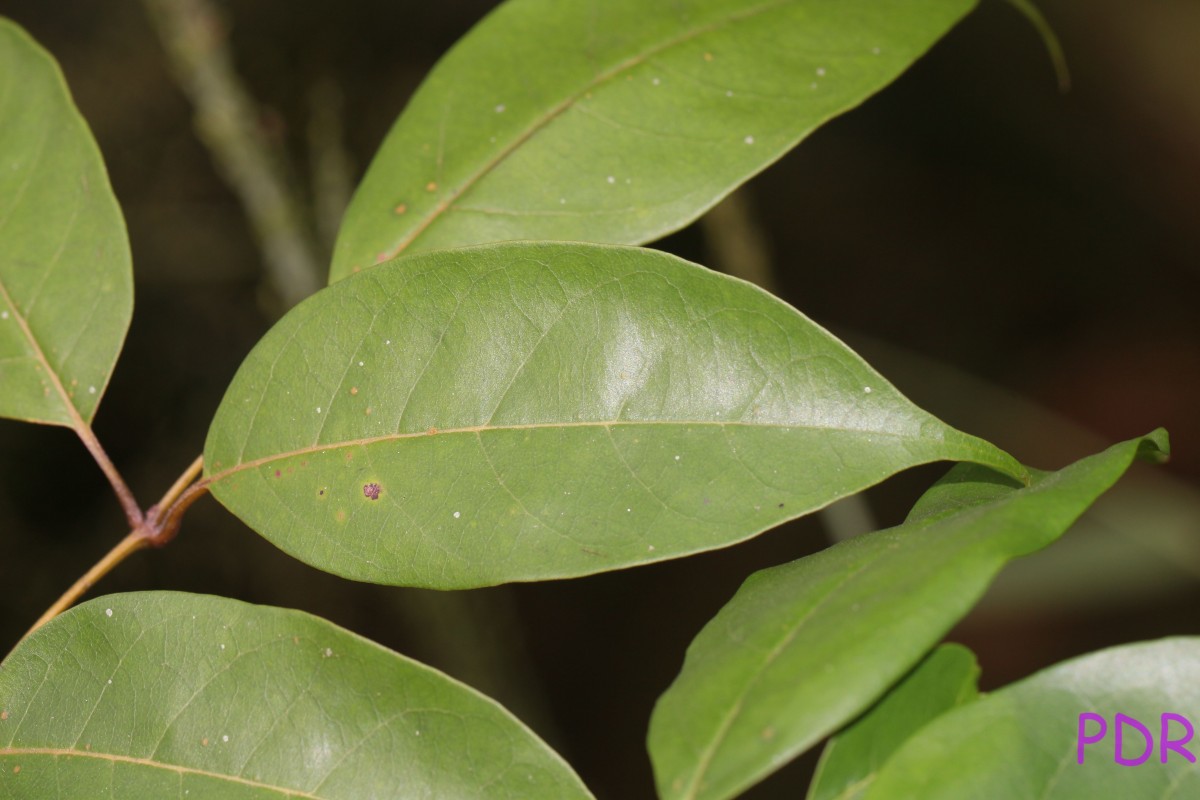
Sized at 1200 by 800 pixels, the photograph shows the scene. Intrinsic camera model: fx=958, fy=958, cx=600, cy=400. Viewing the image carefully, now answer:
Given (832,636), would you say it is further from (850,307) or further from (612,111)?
(850,307)

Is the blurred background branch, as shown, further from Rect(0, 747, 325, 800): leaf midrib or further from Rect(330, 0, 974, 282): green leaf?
Rect(0, 747, 325, 800): leaf midrib

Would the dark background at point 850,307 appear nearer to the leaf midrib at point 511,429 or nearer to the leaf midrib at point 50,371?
the leaf midrib at point 50,371

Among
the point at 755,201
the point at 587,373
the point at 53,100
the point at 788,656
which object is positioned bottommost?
the point at 755,201

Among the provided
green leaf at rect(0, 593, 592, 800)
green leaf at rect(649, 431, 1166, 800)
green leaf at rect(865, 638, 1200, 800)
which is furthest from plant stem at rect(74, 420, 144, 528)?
green leaf at rect(865, 638, 1200, 800)

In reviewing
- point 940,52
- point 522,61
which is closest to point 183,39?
point 522,61

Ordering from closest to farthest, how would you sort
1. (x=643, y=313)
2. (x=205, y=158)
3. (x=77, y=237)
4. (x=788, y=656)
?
(x=788, y=656)
(x=643, y=313)
(x=77, y=237)
(x=205, y=158)

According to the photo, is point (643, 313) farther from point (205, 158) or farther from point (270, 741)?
point (205, 158)
